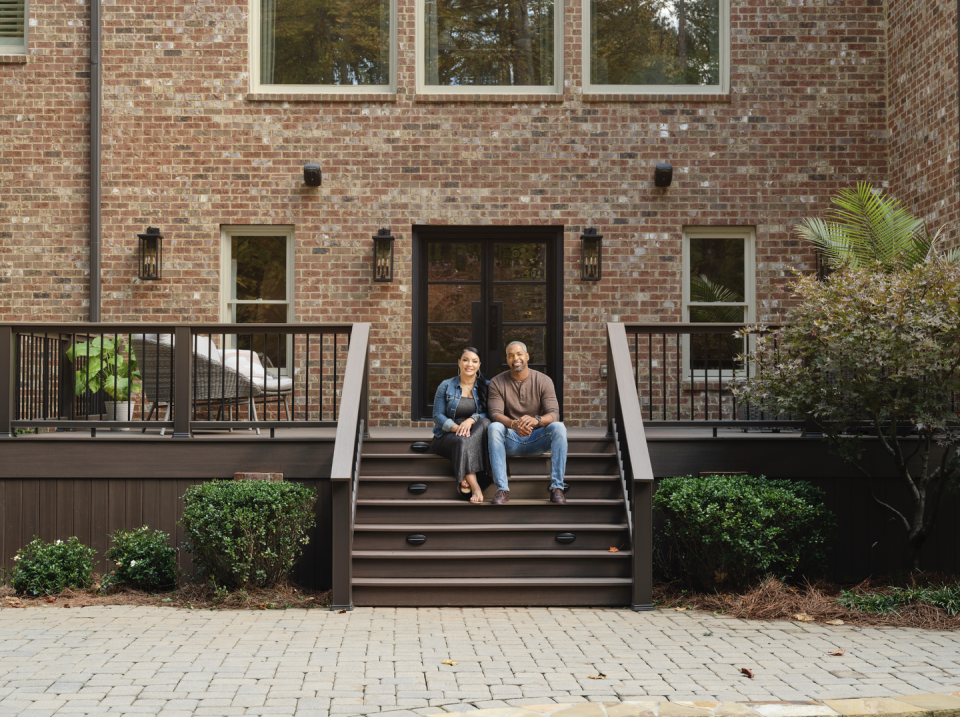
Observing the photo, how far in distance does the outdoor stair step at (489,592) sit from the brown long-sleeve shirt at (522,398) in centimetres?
132

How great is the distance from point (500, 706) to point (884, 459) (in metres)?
4.26

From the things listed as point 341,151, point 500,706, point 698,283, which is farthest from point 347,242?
point 500,706

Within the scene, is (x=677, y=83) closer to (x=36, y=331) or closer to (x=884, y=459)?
(x=884, y=459)

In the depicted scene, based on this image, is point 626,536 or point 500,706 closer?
point 500,706

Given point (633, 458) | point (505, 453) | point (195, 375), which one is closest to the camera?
point (633, 458)

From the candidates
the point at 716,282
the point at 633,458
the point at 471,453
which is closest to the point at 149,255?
the point at 471,453

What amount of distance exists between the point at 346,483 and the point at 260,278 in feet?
12.9

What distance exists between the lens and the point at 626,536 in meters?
6.06

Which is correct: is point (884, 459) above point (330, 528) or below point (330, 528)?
above

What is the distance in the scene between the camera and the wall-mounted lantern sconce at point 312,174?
870 centimetres

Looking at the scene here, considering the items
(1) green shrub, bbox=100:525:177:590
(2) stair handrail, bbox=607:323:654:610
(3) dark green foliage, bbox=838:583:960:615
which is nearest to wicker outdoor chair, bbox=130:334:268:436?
(1) green shrub, bbox=100:525:177:590

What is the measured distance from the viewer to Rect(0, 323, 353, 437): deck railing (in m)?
6.61

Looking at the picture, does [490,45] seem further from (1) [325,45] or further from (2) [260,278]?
(2) [260,278]

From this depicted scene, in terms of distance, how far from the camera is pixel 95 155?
8758 mm
